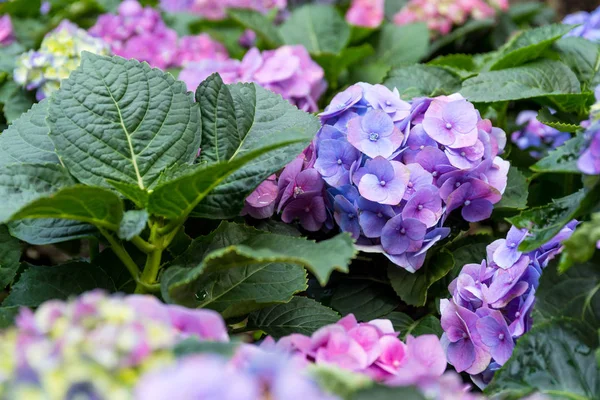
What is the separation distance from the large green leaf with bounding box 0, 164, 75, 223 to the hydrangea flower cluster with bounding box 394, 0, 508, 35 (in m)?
1.36

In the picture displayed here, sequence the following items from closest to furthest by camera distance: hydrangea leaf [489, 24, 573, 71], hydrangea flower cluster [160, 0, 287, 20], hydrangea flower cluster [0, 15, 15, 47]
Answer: hydrangea leaf [489, 24, 573, 71]
hydrangea flower cluster [0, 15, 15, 47]
hydrangea flower cluster [160, 0, 287, 20]

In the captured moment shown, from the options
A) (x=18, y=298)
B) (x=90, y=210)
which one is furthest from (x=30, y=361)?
(x=18, y=298)

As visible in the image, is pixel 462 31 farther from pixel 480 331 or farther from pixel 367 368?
pixel 367 368

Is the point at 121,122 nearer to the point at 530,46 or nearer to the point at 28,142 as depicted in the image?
the point at 28,142

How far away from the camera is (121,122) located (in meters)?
0.95

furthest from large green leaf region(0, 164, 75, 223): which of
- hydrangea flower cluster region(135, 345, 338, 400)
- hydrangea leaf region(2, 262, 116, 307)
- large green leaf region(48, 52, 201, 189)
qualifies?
hydrangea flower cluster region(135, 345, 338, 400)

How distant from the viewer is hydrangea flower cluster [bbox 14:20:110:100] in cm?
148

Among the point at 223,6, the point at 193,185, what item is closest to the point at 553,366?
the point at 193,185

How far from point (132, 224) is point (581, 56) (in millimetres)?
975

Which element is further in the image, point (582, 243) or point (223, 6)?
point (223, 6)

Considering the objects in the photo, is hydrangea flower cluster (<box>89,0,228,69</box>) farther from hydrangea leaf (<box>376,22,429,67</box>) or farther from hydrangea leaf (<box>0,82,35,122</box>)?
hydrangea leaf (<box>376,22,429,67</box>)

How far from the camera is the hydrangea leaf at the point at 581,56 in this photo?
1330mm

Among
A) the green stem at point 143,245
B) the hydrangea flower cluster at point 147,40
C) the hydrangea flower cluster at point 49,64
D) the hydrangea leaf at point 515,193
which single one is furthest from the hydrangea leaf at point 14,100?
the hydrangea leaf at point 515,193

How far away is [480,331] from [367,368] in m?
0.23
